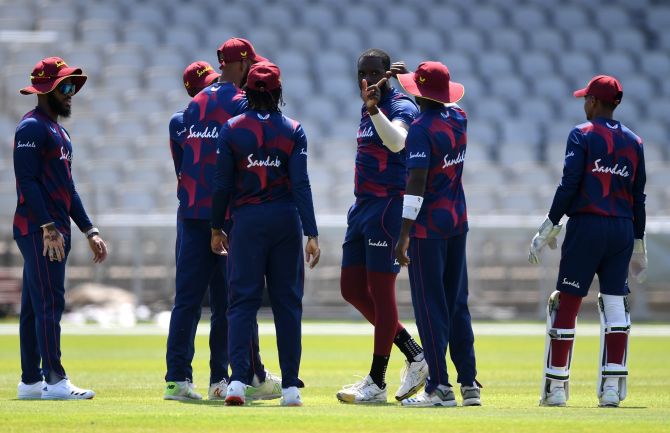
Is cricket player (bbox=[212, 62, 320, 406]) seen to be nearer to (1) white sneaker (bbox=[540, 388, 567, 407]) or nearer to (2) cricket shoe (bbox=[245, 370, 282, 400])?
(2) cricket shoe (bbox=[245, 370, 282, 400])

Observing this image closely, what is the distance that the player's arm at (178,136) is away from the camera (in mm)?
8938

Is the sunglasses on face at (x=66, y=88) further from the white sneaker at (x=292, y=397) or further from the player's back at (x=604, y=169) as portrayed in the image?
the player's back at (x=604, y=169)

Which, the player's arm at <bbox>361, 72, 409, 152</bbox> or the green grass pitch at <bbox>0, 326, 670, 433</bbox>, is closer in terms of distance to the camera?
the green grass pitch at <bbox>0, 326, 670, 433</bbox>

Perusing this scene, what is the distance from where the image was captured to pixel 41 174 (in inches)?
346

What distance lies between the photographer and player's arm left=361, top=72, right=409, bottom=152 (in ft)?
27.0

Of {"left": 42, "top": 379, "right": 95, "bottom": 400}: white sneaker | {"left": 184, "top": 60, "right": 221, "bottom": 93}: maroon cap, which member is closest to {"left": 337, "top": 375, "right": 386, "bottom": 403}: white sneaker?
{"left": 42, "top": 379, "right": 95, "bottom": 400}: white sneaker

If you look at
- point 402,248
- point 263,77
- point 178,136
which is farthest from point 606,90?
point 178,136

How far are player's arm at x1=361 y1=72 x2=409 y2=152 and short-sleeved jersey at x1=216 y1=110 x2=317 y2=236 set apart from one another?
52cm

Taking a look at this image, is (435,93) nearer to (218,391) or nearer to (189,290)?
(189,290)

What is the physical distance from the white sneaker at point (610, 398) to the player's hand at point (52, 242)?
3.81 meters

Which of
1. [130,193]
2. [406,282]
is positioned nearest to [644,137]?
[406,282]

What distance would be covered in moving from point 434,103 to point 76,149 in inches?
588

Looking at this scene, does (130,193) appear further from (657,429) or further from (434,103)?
(657,429)

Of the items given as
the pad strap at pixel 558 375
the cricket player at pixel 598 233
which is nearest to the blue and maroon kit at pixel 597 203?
the cricket player at pixel 598 233
